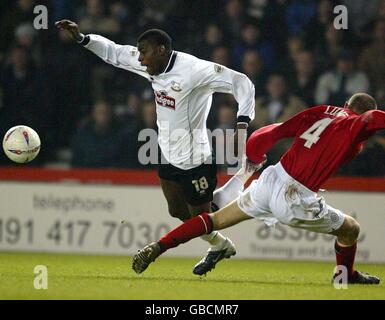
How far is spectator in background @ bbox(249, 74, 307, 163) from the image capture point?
402 inches

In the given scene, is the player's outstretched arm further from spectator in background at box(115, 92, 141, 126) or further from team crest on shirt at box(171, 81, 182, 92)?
spectator in background at box(115, 92, 141, 126)

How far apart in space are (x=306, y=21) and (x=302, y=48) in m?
0.49

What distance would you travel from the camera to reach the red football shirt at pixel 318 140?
6.35 m

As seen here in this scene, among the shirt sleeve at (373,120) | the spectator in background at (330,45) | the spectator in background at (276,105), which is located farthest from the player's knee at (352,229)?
the spectator in background at (330,45)

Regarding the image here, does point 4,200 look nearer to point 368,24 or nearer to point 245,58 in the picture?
point 245,58

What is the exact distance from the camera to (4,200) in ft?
31.9

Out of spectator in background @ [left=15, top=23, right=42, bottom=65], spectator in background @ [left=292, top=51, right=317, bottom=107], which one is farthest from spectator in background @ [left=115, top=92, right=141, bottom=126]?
spectator in background @ [left=292, top=51, right=317, bottom=107]

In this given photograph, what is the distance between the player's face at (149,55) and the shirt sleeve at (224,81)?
327 millimetres

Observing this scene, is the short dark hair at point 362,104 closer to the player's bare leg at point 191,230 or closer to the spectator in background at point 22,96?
the player's bare leg at point 191,230

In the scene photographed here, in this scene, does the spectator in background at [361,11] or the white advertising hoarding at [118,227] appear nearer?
the white advertising hoarding at [118,227]

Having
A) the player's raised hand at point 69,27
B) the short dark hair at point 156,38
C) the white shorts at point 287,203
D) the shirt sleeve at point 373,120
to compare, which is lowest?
the white shorts at point 287,203

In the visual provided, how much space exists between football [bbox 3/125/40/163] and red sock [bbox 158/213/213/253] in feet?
5.33

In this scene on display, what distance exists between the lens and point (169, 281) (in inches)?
267

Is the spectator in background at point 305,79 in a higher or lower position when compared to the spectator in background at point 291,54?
lower
